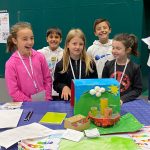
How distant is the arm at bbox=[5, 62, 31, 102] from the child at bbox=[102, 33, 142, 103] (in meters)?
0.75

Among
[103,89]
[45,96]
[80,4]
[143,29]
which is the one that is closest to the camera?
[103,89]

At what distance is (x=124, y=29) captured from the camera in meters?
4.49

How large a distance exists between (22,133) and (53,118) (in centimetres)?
30

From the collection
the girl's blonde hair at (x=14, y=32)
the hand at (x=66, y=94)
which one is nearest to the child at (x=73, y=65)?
the hand at (x=66, y=94)

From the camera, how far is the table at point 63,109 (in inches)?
66.9

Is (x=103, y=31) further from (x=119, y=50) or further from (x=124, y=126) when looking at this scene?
(x=124, y=126)

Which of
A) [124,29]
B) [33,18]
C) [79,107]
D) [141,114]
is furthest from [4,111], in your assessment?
[33,18]

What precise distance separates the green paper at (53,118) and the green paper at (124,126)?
219 millimetres

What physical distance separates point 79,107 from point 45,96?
2.22ft

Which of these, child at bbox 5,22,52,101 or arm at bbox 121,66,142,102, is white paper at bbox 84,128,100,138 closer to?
arm at bbox 121,66,142,102

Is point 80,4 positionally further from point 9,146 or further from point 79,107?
point 9,146

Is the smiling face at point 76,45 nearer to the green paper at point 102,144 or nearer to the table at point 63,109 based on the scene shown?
the table at point 63,109

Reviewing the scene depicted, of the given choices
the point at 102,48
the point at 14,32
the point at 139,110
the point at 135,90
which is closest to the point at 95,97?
the point at 139,110

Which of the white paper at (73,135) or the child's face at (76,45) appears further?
the child's face at (76,45)
